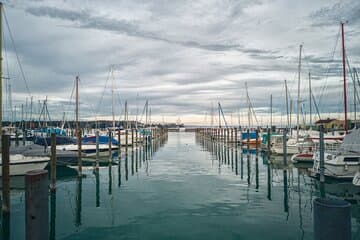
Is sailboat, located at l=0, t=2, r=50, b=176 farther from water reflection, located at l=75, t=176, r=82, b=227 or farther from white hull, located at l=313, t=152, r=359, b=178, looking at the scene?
white hull, located at l=313, t=152, r=359, b=178

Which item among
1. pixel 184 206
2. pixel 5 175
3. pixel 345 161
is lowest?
pixel 184 206

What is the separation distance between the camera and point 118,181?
63.7ft

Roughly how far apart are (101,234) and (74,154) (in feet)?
52.7

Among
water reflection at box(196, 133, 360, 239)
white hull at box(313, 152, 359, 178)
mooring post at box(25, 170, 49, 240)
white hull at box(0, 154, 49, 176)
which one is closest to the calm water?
water reflection at box(196, 133, 360, 239)

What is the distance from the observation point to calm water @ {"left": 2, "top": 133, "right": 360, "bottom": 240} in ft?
32.1

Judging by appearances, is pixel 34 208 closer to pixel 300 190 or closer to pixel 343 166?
pixel 300 190

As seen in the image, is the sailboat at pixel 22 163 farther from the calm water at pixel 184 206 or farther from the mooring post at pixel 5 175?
the mooring post at pixel 5 175

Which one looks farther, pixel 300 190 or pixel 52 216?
pixel 300 190

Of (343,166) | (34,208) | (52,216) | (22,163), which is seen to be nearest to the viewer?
(34,208)

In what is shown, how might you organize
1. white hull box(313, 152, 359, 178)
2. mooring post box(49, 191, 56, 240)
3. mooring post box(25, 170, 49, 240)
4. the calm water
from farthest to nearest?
white hull box(313, 152, 359, 178) → the calm water → mooring post box(49, 191, 56, 240) → mooring post box(25, 170, 49, 240)

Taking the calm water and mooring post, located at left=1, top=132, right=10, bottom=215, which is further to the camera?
mooring post, located at left=1, top=132, right=10, bottom=215

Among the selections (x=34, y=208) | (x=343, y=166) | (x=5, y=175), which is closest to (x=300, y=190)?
(x=343, y=166)

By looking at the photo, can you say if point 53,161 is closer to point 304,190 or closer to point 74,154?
point 74,154

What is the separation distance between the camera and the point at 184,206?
12883mm
